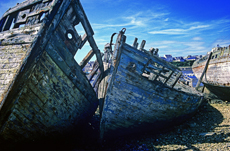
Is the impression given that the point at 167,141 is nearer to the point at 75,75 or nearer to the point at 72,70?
the point at 75,75

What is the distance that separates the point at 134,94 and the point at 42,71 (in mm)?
3029

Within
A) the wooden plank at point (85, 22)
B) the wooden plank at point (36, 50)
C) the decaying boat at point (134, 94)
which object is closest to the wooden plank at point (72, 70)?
the wooden plank at point (36, 50)

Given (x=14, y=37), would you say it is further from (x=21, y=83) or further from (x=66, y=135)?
(x=66, y=135)

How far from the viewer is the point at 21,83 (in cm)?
293

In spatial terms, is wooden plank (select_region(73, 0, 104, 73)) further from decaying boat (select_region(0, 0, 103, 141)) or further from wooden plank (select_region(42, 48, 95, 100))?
wooden plank (select_region(42, 48, 95, 100))

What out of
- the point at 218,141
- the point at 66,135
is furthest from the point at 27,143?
the point at 218,141

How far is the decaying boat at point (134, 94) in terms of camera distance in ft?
14.1

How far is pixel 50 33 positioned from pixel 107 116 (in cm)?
321

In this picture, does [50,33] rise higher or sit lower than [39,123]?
higher

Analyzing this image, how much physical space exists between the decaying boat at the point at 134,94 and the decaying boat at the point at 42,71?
1102mm

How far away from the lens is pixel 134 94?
453 cm

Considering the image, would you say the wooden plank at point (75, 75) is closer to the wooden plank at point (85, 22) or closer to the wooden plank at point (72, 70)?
the wooden plank at point (72, 70)

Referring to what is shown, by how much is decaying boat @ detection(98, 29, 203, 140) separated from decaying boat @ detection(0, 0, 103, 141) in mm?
1102

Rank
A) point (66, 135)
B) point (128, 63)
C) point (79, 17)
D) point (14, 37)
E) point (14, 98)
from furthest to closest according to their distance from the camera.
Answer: point (66, 135) < point (128, 63) < point (79, 17) < point (14, 37) < point (14, 98)
